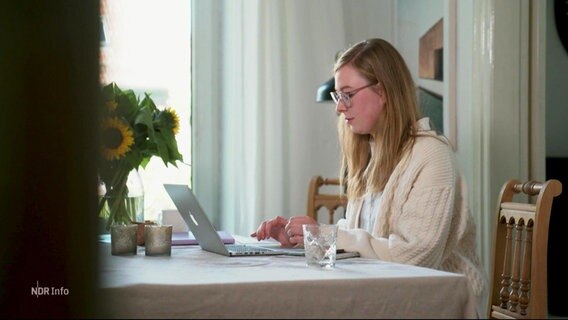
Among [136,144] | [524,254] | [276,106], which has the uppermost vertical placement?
[276,106]

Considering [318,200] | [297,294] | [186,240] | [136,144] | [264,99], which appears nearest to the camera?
[297,294]

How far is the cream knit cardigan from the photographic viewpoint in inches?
Result: 56.3

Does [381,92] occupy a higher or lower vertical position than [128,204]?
higher

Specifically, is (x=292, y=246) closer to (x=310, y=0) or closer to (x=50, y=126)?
(x=50, y=126)

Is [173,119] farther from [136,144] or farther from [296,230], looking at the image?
[296,230]

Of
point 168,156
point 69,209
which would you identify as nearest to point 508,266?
point 168,156

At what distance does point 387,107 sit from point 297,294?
0.97 m

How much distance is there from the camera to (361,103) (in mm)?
1819

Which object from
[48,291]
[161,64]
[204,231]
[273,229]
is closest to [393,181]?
[273,229]

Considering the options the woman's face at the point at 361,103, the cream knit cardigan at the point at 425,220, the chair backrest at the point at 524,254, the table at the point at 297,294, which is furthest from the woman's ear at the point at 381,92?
the table at the point at 297,294

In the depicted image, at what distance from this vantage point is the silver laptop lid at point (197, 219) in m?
1.41

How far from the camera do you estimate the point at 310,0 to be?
3.11m

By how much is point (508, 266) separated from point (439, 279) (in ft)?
2.18

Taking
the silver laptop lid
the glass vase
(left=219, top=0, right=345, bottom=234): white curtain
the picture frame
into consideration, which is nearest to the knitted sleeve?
the silver laptop lid
